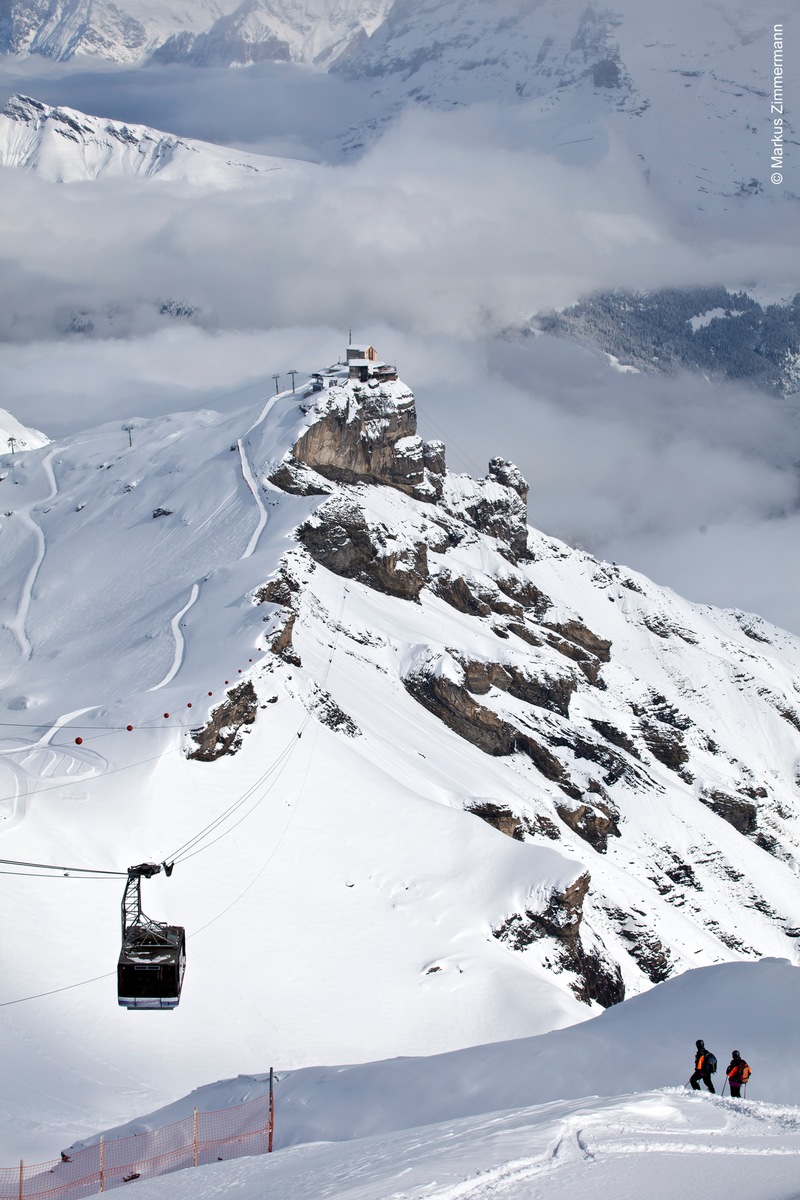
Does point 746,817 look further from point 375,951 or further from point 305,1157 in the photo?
point 305,1157

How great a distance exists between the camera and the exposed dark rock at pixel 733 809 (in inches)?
6398

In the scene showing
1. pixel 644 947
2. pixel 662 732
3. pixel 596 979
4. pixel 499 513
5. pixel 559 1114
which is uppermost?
pixel 499 513

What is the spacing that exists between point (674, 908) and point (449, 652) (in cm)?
3218

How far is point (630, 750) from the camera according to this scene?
509ft

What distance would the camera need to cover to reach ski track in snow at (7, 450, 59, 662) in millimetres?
119312

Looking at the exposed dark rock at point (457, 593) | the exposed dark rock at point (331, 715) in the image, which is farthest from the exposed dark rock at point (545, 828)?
the exposed dark rock at point (457, 593)

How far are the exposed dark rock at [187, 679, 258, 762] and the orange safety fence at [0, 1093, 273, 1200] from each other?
4343 cm

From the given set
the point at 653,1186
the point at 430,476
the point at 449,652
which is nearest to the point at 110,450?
the point at 430,476

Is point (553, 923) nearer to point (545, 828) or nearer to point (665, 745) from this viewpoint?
point (545, 828)

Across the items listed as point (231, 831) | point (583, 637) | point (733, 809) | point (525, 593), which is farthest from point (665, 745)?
point (231, 831)

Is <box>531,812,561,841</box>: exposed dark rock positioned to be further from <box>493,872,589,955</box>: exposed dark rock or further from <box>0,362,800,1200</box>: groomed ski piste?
<box>493,872,589,955</box>: exposed dark rock

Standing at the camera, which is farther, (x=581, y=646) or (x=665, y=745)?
(x=581, y=646)

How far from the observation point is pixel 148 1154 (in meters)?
38.9

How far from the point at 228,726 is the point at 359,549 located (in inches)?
1838
